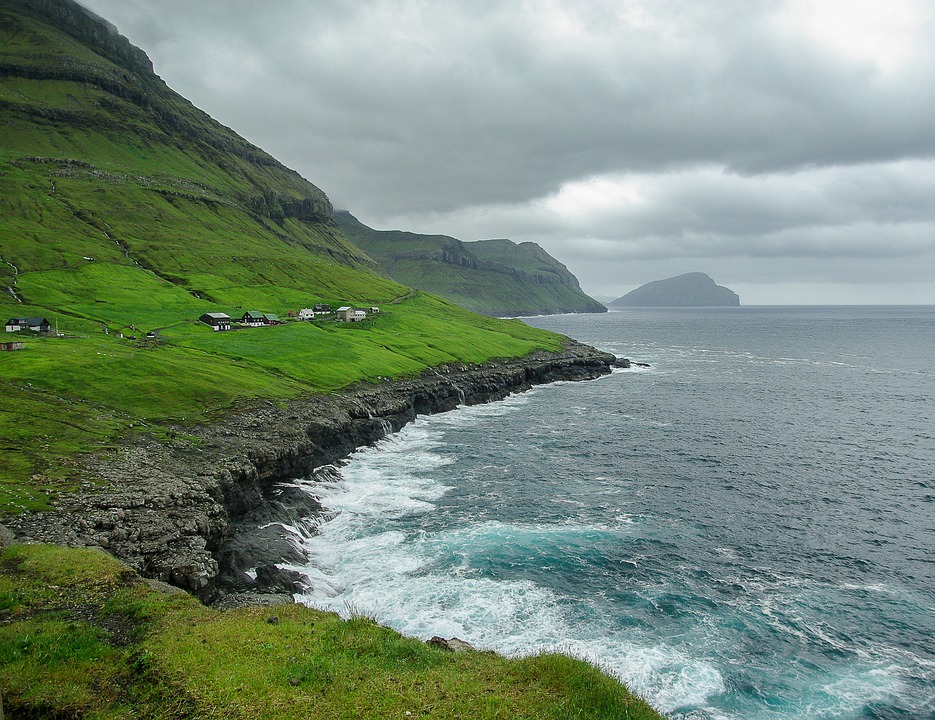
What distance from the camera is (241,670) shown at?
1872 centimetres

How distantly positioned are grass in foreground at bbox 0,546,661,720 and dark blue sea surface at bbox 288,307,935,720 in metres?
5.59

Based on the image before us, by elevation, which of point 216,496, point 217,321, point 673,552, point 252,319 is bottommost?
point 673,552

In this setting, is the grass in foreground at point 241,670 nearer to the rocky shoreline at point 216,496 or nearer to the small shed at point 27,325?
the rocky shoreline at point 216,496

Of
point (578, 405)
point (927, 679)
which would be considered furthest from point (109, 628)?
point (578, 405)

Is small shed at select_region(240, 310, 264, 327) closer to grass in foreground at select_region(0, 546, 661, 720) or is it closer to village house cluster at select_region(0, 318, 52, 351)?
village house cluster at select_region(0, 318, 52, 351)

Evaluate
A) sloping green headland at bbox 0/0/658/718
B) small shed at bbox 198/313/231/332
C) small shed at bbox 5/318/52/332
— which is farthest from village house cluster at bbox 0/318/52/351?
small shed at bbox 198/313/231/332

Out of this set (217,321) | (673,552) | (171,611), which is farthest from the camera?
(217,321)

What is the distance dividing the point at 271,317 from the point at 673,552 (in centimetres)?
11691

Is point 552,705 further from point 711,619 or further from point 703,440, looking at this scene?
point 703,440

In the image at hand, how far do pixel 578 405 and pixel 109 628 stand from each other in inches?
3494

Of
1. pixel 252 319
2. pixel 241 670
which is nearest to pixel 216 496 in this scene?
pixel 241 670

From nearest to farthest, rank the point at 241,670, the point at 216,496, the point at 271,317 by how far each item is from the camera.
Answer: the point at 241,670, the point at 216,496, the point at 271,317

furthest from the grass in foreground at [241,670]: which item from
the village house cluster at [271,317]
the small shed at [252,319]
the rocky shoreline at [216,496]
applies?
the small shed at [252,319]

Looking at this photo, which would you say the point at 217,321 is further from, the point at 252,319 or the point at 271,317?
the point at 271,317
